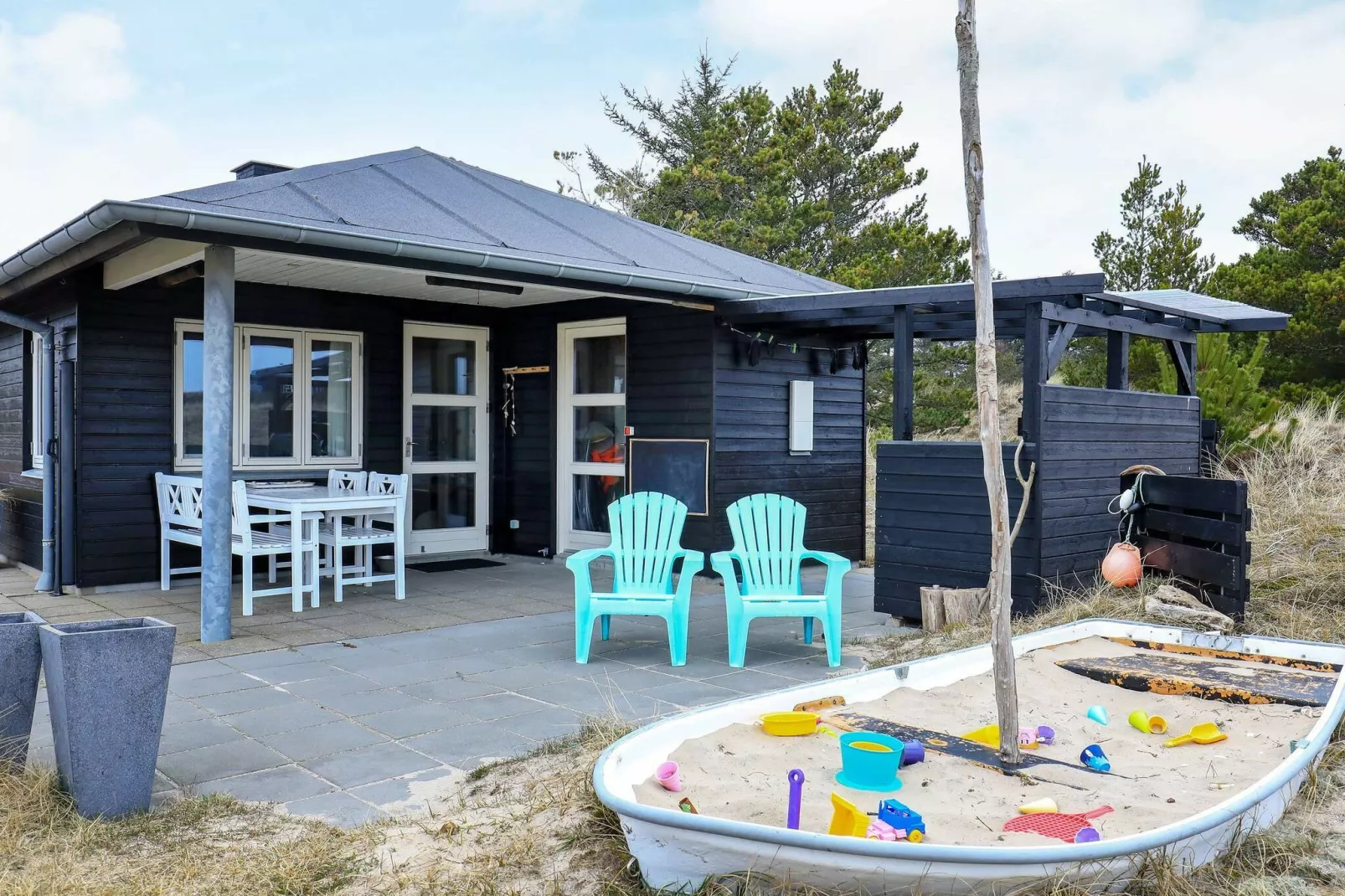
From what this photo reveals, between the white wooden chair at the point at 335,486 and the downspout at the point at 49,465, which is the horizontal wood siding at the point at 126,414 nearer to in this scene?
the downspout at the point at 49,465

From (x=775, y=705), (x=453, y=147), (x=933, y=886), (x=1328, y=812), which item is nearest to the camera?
(x=933, y=886)

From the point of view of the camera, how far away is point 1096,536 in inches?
239

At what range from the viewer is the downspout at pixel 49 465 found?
704 cm

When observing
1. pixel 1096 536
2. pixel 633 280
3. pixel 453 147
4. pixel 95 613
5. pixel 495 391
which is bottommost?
pixel 95 613

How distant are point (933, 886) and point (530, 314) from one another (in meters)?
7.35

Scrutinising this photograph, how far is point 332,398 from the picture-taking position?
8.21m

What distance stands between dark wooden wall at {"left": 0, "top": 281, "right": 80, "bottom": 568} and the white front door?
2.44 m

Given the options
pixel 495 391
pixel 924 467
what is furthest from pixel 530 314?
pixel 924 467

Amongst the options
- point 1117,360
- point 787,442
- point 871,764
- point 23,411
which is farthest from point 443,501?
point 871,764

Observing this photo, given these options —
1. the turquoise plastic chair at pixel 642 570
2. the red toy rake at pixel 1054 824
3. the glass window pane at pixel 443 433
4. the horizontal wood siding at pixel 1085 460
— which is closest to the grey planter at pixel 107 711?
the turquoise plastic chair at pixel 642 570

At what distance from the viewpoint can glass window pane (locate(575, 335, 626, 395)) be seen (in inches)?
331

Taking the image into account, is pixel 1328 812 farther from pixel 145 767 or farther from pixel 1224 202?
pixel 1224 202

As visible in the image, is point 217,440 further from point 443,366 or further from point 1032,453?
point 1032,453

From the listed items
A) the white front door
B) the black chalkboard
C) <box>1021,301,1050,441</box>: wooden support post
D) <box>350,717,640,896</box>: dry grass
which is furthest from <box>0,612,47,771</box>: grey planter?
the white front door
